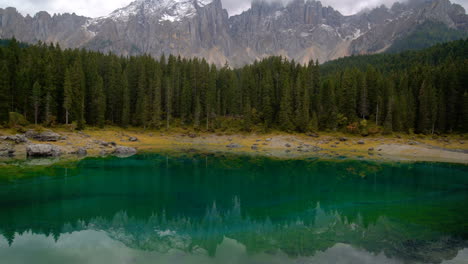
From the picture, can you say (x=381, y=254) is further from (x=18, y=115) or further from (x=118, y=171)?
(x=18, y=115)

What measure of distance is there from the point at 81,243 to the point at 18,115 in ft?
201

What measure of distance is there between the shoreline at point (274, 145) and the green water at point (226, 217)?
20.1m

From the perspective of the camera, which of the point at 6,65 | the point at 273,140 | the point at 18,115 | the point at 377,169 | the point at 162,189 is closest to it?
the point at 162,189

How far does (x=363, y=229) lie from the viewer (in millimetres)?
18016

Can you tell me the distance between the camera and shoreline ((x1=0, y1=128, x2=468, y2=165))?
54.2 meters

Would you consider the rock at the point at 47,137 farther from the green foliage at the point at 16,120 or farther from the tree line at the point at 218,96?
the tree line at the point at 218,96

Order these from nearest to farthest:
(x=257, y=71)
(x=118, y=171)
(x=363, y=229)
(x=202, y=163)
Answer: (x=363, y=229) → (x=118, y=171) → (x=202, y=163) → (x=257, y=71)

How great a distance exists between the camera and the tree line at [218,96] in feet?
226

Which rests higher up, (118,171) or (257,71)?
(257,71)

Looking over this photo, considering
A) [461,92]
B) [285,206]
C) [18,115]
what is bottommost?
[285,206]

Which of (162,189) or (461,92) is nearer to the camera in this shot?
(162,189)

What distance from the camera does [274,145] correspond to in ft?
235

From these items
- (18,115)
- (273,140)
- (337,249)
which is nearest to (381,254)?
(337,249)

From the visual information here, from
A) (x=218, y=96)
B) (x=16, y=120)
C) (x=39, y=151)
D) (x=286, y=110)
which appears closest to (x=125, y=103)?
(x=16, y=120)
